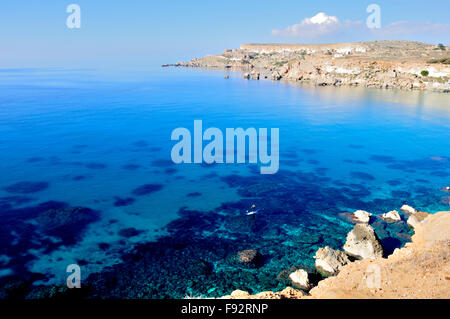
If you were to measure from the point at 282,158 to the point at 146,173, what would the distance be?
22.5m

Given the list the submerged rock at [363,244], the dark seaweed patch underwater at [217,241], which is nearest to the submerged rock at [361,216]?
the dark seaweed patch underwater at [217,241]

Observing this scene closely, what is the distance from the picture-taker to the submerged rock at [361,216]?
31.9 metres

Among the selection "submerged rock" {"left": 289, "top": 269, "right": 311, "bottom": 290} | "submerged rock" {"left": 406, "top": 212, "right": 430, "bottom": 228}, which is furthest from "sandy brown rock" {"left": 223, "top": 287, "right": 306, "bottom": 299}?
"submerged rock" {"left": 406, "top": 212, "right": 430, "bottom": 228}

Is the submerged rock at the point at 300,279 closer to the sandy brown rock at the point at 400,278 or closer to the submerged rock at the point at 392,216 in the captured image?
the sandy brown rock at the point at 400,278

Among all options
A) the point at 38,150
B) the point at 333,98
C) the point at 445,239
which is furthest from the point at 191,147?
the point at 333,98

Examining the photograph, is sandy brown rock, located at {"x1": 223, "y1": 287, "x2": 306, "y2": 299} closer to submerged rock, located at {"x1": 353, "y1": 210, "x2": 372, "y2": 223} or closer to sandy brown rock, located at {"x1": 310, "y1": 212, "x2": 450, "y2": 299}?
sandy brown rock, located at {"x1": 310, "y1": 212, "x2": 450, "y2": 299}

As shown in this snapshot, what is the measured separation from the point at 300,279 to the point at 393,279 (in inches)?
240

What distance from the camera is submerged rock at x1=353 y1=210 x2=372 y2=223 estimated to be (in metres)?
31.9

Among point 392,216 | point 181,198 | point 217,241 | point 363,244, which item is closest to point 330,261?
point 363,244

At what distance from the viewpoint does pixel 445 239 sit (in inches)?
977

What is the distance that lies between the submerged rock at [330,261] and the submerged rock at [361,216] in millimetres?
8194

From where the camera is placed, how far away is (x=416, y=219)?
3084 cm
